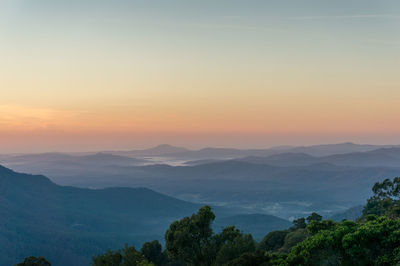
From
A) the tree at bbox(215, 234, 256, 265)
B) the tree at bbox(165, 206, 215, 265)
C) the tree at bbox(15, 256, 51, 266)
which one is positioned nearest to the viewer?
the tree at bbox(215, 234, 256, 265)

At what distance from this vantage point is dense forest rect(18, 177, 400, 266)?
21.6m

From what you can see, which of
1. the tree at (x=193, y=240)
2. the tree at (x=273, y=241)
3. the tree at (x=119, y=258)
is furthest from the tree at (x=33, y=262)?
the tree at (x=273, y=241)

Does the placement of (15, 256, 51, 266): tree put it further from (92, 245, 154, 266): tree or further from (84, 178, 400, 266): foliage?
(84, 178, 400, 266): foliage

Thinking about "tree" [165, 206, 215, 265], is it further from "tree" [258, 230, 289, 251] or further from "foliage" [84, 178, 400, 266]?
"tree" [258, 230, 289, 251]

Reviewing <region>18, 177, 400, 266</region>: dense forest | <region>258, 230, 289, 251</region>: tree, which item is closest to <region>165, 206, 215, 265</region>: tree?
<region>18, 177, 400, 266</region>: dense forest

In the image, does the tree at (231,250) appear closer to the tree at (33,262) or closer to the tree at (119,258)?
the tree at (119,258)

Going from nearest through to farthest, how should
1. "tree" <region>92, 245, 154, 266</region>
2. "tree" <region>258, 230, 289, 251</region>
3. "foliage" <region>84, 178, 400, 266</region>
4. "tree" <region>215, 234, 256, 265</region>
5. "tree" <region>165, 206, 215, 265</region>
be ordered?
"foliage" <region>84, 178, 400, 266</region> → "tree" <region>215, 234, 256, 265</region> → "tree" <region>165, 206, 215, 265</region> → "tree" <region>92, 245, 154, 266</region> → "tree" <region>258, 230, 289, 251</region>

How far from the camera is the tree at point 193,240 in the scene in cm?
3173

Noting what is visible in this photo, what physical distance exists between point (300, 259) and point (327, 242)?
2083 mm

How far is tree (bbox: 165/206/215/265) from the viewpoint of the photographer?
31.7 meters

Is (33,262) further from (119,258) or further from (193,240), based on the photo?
(193,240)

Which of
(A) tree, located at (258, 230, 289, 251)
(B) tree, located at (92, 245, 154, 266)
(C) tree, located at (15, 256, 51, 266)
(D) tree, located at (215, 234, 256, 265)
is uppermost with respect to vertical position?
(D) tree, located at (215, 234, 256, 265)

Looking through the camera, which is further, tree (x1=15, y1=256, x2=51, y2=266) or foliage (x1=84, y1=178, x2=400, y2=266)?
tree (x1=15, y1=256, x2=51, y2=266)

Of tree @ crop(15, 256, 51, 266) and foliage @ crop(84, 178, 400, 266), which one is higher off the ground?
foliage @ crop(84, 178, 400, 266)
